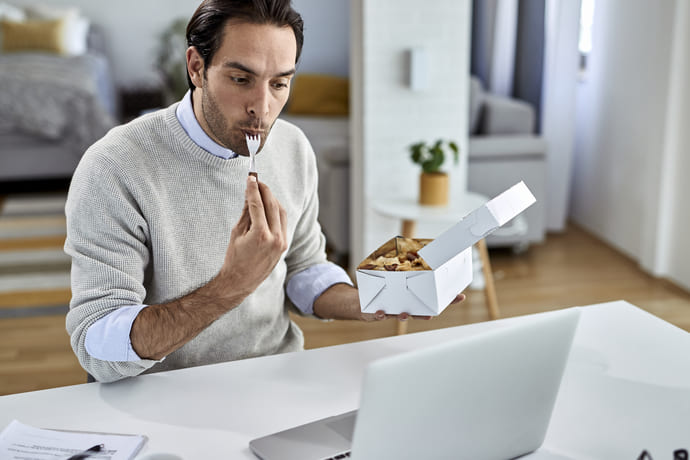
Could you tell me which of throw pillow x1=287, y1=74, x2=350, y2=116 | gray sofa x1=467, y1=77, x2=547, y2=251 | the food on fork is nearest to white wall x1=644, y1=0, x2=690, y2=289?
gray sofa x1=467, y1=77, x2=547, y2=251

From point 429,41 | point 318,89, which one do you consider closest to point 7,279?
point 429,41

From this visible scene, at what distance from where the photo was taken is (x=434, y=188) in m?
2.75

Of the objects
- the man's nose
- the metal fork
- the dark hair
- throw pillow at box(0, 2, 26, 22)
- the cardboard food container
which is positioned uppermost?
throw pillow at box(0, 2, 26, 22)

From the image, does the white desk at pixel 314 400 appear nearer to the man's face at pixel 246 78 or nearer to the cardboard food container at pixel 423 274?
the cardboard food container at pixel 423 274

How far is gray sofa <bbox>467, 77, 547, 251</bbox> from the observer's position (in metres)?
3.51

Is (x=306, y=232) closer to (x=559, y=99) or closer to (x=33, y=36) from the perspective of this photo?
(x=559, y=99)

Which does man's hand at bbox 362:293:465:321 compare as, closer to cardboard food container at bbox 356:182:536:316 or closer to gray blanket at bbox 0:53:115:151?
cardboard food container at bbox 356:182:536:316

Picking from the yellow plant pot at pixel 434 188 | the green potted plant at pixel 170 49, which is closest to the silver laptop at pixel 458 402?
the yellow plant pot at pixel 434 188

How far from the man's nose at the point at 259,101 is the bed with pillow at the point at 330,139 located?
223 cm

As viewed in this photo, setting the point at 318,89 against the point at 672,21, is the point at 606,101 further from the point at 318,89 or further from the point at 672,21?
the point at 318,89

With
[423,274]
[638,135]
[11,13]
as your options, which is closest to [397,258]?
[423,274]

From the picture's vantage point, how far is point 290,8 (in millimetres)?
1172

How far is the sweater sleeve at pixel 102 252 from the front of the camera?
1086 millimetres

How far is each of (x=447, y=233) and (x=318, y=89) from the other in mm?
4361
